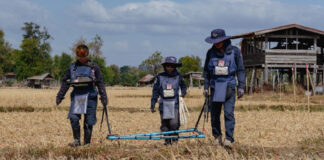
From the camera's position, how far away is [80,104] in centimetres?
729

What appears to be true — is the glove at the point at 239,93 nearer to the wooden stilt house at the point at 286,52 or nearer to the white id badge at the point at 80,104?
the white id badge at the point at 80,104

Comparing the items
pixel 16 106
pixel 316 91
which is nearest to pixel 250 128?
pixel 16 106

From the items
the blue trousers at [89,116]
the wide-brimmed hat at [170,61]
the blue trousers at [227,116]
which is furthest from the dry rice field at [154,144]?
the wide-brimmed hat at [170,61]

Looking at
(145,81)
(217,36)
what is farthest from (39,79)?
(217,36)

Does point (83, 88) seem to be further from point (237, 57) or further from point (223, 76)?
point (237, 57)

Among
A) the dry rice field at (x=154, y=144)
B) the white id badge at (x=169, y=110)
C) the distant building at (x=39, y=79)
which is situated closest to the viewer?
the dry rice field at (x=154, y=144)

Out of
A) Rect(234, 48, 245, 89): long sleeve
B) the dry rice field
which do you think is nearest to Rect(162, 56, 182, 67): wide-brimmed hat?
Rect(234, 48, 245, 89): long sleeve

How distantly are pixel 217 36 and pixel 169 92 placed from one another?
4.15 feet

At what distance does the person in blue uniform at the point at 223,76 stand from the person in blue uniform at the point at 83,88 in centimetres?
177

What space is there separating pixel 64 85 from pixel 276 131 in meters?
5.05

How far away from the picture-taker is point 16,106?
1859cm

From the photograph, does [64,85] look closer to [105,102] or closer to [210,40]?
[105,102]

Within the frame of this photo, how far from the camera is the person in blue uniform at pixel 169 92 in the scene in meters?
7.84

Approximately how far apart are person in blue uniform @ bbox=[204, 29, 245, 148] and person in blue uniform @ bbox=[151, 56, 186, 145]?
637mm
